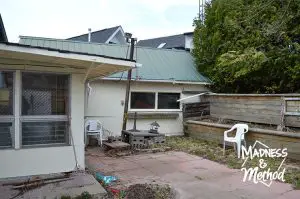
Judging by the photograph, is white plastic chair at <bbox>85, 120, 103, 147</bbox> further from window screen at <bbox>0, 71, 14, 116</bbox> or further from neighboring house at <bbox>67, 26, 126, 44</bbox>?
neighboring house at <bbox>67, 26, 126, 44</bbox>

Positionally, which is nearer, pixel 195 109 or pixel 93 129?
pixel 93 129

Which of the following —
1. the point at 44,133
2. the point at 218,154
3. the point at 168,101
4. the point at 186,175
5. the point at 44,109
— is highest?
the point at 168,101

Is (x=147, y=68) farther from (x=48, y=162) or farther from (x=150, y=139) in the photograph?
(x=48, y=162)

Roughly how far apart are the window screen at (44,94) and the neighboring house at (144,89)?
415cm

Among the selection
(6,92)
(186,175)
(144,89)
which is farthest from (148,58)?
(6,92)

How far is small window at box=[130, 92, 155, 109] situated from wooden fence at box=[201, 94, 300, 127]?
224 centimetres

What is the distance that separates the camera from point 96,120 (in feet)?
31.3

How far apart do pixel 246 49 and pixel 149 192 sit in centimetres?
686

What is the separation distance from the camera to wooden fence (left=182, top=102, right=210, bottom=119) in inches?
431

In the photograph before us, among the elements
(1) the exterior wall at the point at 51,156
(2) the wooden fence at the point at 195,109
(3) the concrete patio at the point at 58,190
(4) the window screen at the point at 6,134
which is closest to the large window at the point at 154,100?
(2) the wooden fence at the point at 195,109

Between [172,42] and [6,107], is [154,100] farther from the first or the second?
[172,42]

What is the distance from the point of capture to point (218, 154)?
312 inches

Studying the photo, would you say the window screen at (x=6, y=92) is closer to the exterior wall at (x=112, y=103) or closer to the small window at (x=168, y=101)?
the exterior wall at (x=112, y=103)

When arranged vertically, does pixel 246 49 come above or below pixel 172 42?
below
